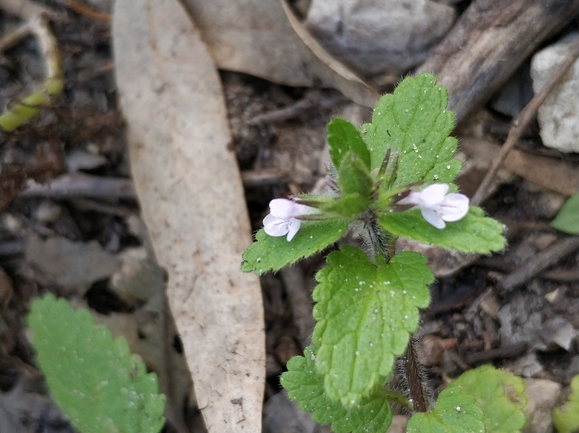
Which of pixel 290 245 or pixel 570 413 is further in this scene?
pixel 570 413

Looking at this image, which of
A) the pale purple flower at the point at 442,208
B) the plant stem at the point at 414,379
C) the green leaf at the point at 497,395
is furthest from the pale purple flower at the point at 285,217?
the green leaf at the point at 497,395

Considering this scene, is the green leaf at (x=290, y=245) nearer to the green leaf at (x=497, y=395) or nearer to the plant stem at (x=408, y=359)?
the plant stem at (x=408, y=359)

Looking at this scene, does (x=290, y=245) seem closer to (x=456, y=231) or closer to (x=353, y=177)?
(x=353, y=177)

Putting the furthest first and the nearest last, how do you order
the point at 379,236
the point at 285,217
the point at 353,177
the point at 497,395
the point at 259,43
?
1. the point at 259,43
2. the point at 497,395
3. the point at 379,236
4. the point at 285,217
5. the point at 353,177

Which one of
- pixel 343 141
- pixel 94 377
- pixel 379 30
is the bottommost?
pixel 94 377

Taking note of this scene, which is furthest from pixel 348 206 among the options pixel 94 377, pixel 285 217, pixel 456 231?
pixel 94 377

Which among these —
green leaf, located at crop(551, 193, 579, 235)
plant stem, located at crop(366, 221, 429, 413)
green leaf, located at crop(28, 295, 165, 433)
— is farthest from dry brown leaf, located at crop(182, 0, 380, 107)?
green leaf, located at crop(28, 295, 165, 433)
